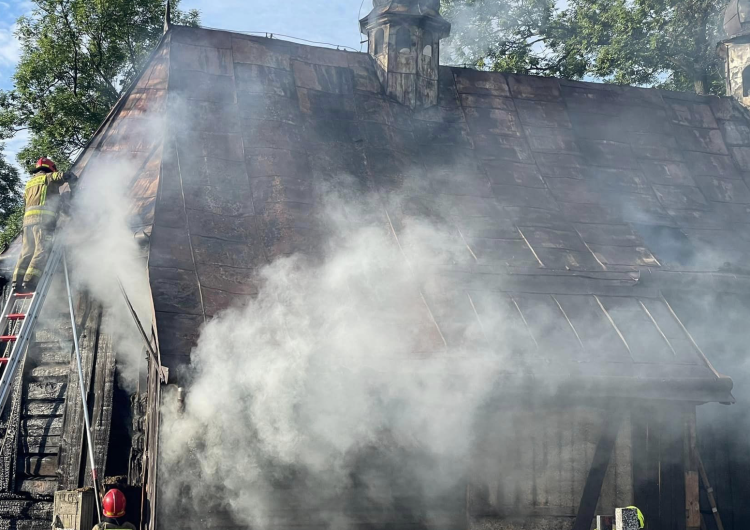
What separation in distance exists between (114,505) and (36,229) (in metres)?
3.10

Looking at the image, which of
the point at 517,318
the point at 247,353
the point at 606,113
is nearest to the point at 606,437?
the point at 517,318

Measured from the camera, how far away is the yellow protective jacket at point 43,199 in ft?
28.4

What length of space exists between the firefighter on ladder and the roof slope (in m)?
1.07

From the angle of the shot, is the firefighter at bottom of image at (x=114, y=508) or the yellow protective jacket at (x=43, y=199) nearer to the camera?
the firefighter at bottom of image at (x=114, y=508)

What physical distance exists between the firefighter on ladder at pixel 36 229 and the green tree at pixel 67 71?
1024cm

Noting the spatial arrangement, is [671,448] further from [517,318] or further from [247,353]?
[247,353]

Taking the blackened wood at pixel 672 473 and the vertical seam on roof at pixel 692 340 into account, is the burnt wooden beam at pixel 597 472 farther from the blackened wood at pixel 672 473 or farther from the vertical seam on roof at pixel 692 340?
the vertical seam on roof at pixel 692 340

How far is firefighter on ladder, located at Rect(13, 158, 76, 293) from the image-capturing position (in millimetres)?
8578

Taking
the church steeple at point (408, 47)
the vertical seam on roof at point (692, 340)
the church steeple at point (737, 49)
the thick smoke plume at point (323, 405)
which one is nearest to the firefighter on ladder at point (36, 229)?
the thick smoke plume at point (323, 405)

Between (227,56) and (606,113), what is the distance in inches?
265

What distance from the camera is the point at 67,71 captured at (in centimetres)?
1900

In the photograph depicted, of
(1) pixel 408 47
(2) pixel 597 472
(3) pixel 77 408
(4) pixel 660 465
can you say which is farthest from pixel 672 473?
(1) pixel 408 47

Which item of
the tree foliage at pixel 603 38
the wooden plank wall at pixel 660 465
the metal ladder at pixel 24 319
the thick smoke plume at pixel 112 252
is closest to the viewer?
the metal ladder at pixel 24 319

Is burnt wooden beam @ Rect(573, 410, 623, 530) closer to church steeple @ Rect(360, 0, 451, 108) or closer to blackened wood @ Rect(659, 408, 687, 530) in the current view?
blackened wood @ Rect(659, 408, 687, 530)
